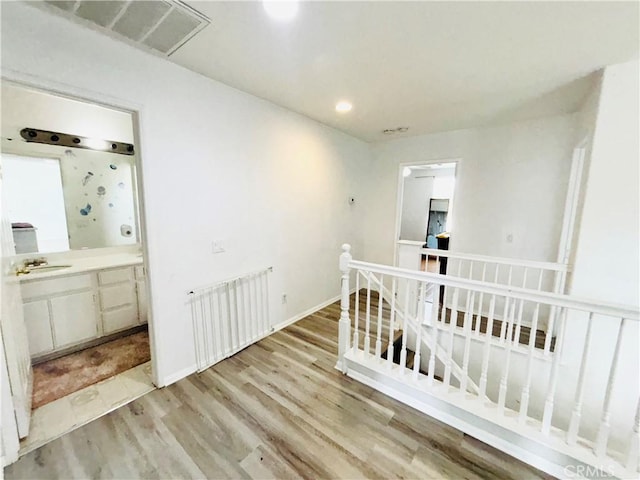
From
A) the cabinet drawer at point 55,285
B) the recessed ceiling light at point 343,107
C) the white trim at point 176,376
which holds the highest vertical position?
the recessed ceiling light at point 343,107

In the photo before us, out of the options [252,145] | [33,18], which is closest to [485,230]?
[252,145]

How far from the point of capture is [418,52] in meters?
1.71

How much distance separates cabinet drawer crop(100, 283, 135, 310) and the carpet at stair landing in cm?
42

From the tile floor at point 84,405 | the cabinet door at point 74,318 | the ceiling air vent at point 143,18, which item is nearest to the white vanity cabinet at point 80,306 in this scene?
the cabinet door at point 74,318

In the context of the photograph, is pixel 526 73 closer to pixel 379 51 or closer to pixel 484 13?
pixel 484 13

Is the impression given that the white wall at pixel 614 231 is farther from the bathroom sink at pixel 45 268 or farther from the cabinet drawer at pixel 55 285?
the bathroom sink at pixel 45 268

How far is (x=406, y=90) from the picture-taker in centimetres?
228

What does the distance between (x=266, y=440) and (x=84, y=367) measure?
1973 mm

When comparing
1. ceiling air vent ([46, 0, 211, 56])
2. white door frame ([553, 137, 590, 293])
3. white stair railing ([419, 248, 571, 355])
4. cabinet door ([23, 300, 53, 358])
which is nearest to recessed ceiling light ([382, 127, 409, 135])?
white stair railing ([419, 248, 571, 355])

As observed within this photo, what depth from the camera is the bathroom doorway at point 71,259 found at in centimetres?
195

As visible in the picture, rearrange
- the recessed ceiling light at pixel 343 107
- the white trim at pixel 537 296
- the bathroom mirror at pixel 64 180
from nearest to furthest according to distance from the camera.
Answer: the white trim at pixel 537 296 → the bathroom mirror at pixel 64 180 → the recessed ceiling light at pixel 343 107

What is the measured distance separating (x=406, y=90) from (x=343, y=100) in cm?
60

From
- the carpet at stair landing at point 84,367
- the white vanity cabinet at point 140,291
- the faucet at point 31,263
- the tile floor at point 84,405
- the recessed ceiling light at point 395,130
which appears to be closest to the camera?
the tile floor at point 84,405

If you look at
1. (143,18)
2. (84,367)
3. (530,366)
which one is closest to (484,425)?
(530,366)
